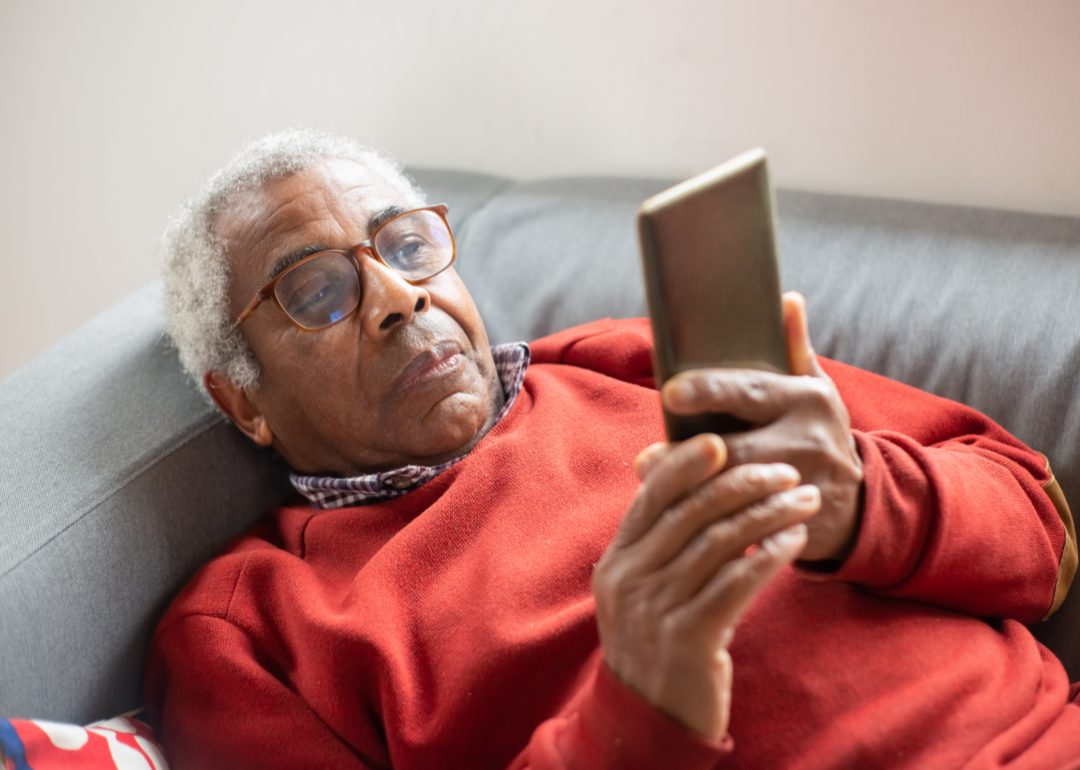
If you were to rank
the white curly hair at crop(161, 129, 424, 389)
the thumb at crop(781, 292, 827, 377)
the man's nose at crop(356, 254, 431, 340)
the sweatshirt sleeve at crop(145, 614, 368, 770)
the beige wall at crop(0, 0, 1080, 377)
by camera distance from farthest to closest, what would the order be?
1. the beige wall at crop(0, 0, 1080, 377)
2. the white curly hair at crop(161, 129, 424, 389)
3. the man's nose at crop(356, 254, 431, 340)
4. the sweatshirt sleeve at crop(145, 614, 368, 770)
5. the thumb at crop(781, 292, 827, 377)

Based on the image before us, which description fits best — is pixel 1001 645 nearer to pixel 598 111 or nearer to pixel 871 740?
pixel 871 740

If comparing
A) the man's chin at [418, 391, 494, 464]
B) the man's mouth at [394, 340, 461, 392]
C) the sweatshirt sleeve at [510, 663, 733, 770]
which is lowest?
the sweatshirt sleeve at [510, 663, 733, 770]

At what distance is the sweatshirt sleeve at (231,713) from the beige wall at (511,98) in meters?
1.31

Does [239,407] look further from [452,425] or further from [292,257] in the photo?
[452,425]

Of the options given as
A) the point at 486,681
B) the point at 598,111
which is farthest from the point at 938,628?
the point at 598,111

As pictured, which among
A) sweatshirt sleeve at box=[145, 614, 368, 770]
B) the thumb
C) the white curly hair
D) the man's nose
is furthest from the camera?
the white curly hair

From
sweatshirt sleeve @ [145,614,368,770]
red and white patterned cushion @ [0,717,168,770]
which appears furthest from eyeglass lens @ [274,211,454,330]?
red and white patterned cushion @ [0,717,168,770]

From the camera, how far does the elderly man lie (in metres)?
0.72

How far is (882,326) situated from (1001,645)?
57 cm

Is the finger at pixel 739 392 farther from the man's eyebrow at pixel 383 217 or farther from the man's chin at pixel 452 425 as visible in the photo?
the man's eyebrow at pixel 383 217

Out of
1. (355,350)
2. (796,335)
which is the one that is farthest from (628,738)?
(355,350)

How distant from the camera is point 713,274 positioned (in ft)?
2.28

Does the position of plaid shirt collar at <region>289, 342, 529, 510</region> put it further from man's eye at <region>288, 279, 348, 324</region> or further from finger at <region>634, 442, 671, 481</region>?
finger at <region>634, 442, 671, 481</region>

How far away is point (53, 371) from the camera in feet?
4.47
